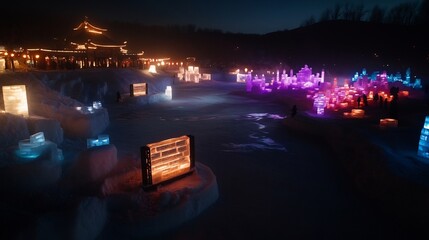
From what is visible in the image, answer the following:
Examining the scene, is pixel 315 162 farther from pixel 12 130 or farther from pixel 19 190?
pixel 12 130

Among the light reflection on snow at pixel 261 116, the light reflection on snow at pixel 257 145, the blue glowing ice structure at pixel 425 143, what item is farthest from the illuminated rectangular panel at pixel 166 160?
the light reflection on snow at pixel 261 116

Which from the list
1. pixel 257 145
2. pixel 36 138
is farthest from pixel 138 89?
pixel 36 138

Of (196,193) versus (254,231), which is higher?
(196,193)

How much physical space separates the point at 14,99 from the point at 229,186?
7571 mm

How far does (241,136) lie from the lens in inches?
515

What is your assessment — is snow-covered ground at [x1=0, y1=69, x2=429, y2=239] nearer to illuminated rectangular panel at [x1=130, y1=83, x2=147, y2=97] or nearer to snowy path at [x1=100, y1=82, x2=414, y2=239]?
snowy path at [x1=100, y1=82, x2=414, y2=239]

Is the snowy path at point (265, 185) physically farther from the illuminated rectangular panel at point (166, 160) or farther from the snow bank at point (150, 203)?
the illuminated rectangular panel at point (166, 160)

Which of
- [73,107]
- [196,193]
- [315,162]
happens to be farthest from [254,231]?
[73,107]

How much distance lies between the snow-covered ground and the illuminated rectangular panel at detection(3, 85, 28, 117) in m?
0.99

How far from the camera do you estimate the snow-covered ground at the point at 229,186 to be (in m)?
5.76

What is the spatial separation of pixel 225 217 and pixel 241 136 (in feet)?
22.0

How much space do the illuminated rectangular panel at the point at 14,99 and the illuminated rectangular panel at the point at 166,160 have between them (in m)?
5.98

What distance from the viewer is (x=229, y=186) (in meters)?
8.08

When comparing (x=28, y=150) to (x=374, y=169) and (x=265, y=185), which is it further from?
(x=374, y=169)
